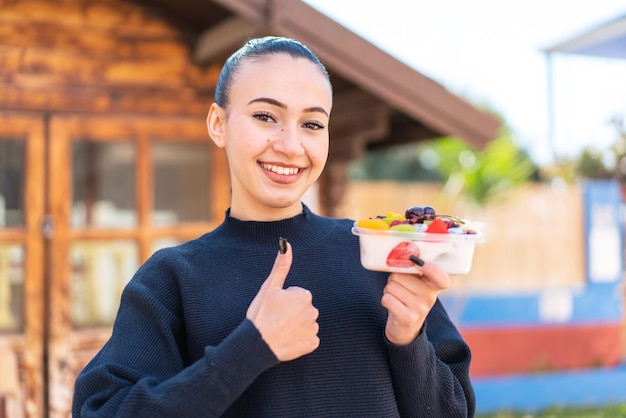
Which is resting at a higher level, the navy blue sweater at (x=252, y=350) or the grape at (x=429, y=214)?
the grape at (x=429, y=214)

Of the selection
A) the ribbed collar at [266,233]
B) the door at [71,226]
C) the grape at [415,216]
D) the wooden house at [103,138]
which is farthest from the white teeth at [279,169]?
the door at [71,226]

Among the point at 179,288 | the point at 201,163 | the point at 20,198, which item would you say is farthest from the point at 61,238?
the point at 179,288

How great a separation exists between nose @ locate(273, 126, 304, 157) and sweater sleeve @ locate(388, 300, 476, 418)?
426 mm

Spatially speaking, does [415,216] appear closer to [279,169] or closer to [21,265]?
[279,169]

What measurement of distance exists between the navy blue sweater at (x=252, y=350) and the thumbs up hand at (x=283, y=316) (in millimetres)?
24

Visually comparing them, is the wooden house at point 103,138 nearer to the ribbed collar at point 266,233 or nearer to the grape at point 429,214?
the ribbed collar at point 266,233

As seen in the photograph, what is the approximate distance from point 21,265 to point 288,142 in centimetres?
294

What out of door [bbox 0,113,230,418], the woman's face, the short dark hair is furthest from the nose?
door [bbox 0,113,230,418]

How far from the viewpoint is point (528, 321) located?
9.88 metres

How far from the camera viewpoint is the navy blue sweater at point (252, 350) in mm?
1364

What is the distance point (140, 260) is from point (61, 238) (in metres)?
0.43

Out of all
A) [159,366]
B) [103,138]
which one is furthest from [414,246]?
[103,138]

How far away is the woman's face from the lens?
157 cm

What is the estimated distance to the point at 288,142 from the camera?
156 centimetres
